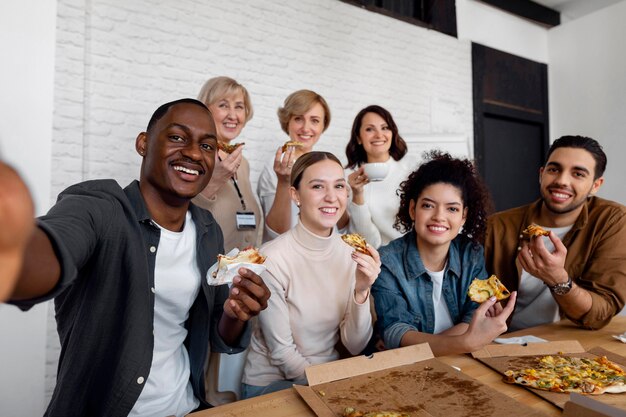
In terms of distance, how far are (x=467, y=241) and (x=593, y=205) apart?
29.0 inches

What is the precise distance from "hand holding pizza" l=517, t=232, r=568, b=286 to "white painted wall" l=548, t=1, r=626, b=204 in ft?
14.6

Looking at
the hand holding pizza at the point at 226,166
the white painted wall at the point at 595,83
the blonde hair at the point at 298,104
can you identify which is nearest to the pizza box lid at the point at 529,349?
the hand holding pizza at the point at 226,166

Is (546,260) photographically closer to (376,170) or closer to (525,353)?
(525,353)

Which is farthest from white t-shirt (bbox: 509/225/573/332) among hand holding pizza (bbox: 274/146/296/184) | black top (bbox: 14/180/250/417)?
black top (bbox: 14/180/250/417)

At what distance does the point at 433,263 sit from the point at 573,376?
2.45 feet

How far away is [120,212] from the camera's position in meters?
1.31

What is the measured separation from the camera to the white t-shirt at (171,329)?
4.65 ft

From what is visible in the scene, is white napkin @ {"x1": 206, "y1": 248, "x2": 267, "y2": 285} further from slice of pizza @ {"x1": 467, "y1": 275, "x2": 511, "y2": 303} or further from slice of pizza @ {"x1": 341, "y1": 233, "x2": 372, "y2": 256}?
slice of pizza @ {"x1": 467, "y1": 275, "x2": 511, "y2": 303}

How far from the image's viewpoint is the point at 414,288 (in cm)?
190

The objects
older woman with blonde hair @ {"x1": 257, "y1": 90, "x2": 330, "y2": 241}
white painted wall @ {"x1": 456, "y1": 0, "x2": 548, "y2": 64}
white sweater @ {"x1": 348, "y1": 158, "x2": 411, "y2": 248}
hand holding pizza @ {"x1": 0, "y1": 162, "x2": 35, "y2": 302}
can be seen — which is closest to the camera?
hand holding pizza @ {"x1": 0, "y1": 162, "x2": 35, "y2": 302}

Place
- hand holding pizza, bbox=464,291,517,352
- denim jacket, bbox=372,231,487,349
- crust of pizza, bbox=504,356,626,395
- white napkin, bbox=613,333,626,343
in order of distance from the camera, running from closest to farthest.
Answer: crust of pizza, bbox=504,356,626,395 → hand holding pizza, bbox=464,291,517,352 → white napkin, bbox=613,333,626,343 → denim jacket, bbox=372,231,487,349

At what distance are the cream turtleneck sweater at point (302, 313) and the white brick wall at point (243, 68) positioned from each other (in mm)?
2062

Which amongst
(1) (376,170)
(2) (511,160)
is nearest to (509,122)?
(2) (511,160)

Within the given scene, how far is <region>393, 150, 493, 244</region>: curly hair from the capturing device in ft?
6.65
